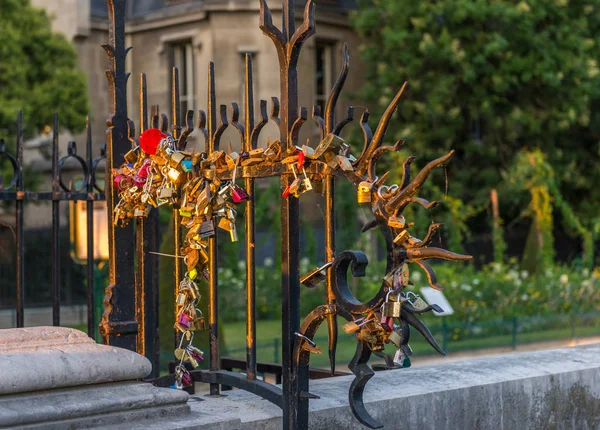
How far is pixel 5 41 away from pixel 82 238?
10.4 metres

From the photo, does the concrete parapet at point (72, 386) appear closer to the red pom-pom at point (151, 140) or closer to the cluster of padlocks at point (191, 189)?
the cluster of padlocks at point (191, 189)

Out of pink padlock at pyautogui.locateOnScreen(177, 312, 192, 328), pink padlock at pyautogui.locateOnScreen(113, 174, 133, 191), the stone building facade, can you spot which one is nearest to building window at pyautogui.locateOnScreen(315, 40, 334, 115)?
the stone building facade

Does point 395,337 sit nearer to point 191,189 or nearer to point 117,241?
point 191,189

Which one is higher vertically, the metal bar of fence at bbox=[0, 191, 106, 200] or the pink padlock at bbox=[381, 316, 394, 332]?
the metal bar of fence at bbox=[0, 191, 106, 200]

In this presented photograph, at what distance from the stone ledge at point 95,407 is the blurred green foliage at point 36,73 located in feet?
56.8

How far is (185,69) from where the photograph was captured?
2609cm

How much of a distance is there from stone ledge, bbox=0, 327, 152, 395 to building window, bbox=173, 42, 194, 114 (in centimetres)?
2186

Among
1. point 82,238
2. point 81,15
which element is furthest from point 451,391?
point 81,15

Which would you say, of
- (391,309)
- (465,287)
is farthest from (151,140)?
(465,287)

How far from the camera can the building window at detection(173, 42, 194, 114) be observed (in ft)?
83.6

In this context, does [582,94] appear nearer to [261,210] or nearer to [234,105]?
[261,210]

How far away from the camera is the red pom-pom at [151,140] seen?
4309 mm

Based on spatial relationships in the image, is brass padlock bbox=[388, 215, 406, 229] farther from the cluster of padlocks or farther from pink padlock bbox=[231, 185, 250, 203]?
pink padlock bbox=[231, 185, 250, 203]

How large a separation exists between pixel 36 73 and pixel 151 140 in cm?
1770
